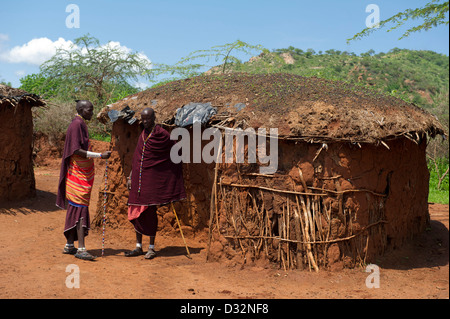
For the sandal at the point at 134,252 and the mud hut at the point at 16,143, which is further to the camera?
the mud hut at the point at 16,143

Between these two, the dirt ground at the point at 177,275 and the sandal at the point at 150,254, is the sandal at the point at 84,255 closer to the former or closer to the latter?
the dirt ground at the point at 177,275

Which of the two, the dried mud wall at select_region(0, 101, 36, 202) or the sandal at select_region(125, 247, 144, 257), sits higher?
the dried mud wall at select_region(0, 101, 36, 202)

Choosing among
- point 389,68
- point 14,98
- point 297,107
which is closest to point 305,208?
point 297,107

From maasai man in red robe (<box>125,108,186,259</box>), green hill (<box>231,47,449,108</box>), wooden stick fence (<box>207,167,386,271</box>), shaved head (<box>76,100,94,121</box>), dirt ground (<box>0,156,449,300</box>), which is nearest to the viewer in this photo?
dirt ground (<box>0,156,449,300</box>)

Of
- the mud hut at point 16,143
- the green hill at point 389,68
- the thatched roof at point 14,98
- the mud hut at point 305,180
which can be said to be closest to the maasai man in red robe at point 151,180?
the mud hut at point 305,180

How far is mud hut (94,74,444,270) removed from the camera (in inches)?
224

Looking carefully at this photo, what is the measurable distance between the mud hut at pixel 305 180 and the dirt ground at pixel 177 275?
284 millimetres

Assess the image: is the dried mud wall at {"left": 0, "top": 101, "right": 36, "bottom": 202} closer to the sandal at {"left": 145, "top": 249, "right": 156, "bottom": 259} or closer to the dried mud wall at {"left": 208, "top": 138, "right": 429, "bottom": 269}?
the sandal at {"left": 145, "top": 249, "right": 156, "bottom": 259}

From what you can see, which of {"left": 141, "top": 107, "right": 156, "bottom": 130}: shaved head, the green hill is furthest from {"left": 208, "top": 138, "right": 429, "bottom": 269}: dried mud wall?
the green hill

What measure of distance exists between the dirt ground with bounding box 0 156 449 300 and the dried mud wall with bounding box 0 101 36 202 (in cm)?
168

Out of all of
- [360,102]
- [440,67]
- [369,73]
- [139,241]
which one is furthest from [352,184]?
[440,67]

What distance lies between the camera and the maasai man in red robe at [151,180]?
20.1 ft
